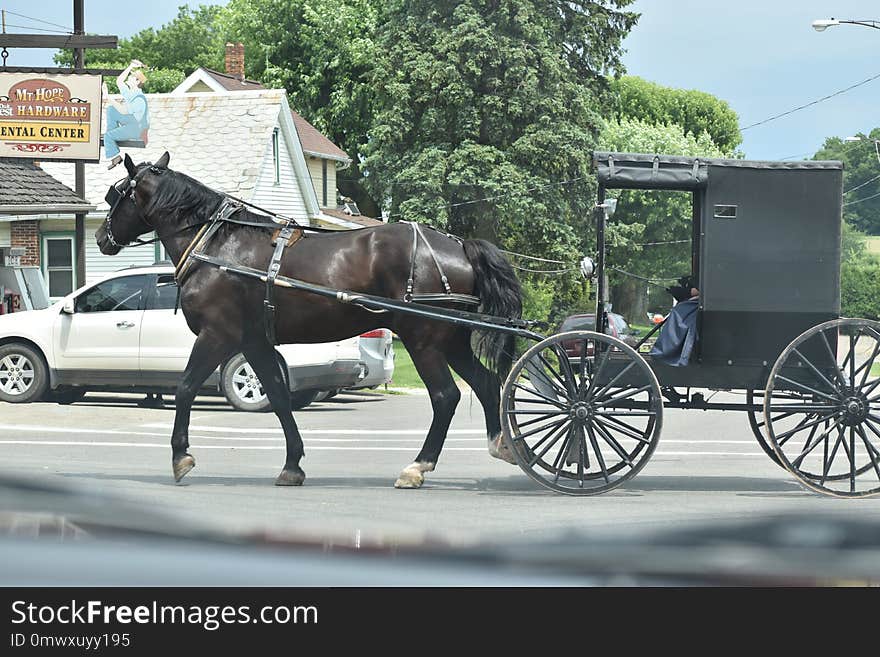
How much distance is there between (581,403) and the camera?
7.67 metres

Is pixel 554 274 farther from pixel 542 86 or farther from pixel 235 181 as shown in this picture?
pixel 235 181

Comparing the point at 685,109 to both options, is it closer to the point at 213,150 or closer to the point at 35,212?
the point at 213,150

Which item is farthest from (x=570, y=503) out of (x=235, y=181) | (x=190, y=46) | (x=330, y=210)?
(x=190, y=46)

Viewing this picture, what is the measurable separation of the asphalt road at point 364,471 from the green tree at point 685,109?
53.7m

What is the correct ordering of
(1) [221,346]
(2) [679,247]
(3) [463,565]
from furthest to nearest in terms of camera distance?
(2) [679,247] → (1) [221,346] → (3) [463,565]

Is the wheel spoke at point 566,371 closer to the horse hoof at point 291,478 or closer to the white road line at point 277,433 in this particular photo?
the horse hoof at point 291,478

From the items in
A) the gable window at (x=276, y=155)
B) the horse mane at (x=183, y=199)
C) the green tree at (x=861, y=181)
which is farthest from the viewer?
the green tree at (x=861, y=181)

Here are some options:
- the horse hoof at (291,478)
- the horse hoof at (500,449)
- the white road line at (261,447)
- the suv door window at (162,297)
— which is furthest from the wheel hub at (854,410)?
the suv door window at (162,297)

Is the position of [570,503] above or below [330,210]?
below

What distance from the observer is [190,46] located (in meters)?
67.9

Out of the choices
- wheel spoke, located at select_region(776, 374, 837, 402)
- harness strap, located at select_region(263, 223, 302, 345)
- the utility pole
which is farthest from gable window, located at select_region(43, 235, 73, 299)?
wheel spoke, located at select_region(776, 374, 837, 402)

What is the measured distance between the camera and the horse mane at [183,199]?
8516 millimetres

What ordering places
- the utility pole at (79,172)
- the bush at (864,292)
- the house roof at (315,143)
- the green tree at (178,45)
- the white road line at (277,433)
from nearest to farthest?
1. the white road line at (277,433)
2. the utility pole at (79,172)
3. the house roof at (315,143)
4. the bush at (864,292)
5. the green tree at (178,45)
